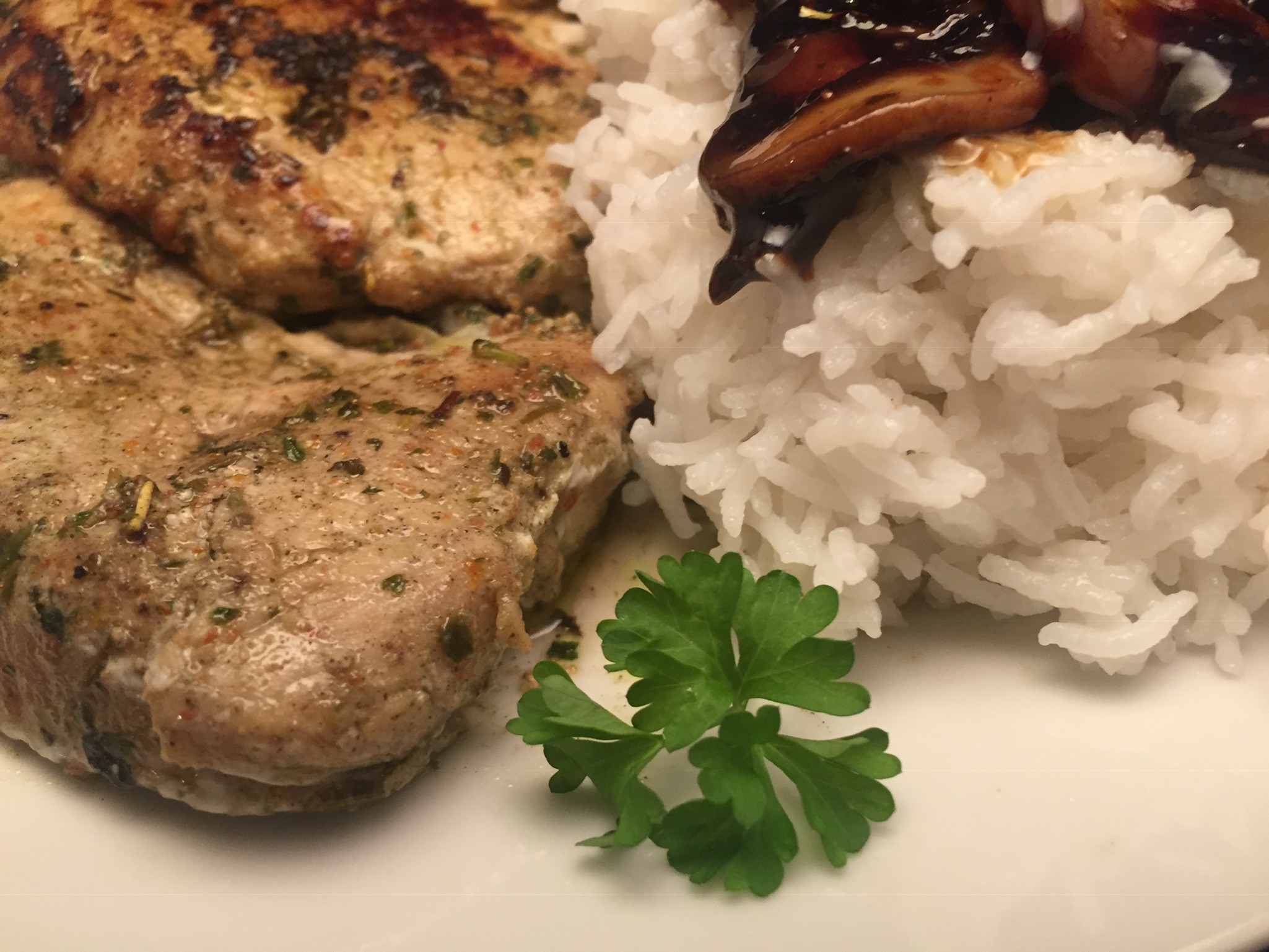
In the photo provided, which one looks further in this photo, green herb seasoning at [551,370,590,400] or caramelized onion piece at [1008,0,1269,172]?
green herb seasoning at [551,370,590,400]

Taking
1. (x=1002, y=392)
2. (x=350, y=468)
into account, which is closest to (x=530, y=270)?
(x=350, y=468)

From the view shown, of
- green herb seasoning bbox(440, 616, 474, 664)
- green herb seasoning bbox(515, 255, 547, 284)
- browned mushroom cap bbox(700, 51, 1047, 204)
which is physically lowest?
green herb seasoning bbox(440, 616, 474, 664)

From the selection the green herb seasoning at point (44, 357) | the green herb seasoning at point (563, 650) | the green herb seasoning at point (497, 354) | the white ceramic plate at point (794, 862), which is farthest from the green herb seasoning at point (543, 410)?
the green herb seasoning at point (44, 357)

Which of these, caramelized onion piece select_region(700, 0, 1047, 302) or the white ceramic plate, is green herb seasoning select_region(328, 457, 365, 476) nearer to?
the white ceramic plate

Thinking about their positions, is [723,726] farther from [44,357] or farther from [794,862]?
[44,357]

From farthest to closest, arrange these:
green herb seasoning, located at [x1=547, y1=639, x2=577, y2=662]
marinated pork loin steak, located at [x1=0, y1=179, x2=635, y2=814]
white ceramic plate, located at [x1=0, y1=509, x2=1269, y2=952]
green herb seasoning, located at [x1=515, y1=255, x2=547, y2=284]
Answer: green herb seasoning, located at [x1=515, y1=255, x2=547, y2=284] < green herb seasoning, located at [x1=547, y1=639, x2=577, y2=662] < marinated pork loin steak, located at [x1=0, y1=179, x2=635, y2=814] < white ceramic plate, located at [x1=0, y1=509, x2=1269, y2=952]

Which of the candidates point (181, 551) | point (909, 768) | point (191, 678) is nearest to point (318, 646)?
point (191, 678)

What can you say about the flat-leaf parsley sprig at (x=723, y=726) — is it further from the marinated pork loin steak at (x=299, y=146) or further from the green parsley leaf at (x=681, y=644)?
the marinated pork loin steak at (x=299, y=146)

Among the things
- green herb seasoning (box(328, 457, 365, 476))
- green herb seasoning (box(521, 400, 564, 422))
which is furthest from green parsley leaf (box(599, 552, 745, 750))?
green herb seasoning (box(328, 457, 365, 476))
